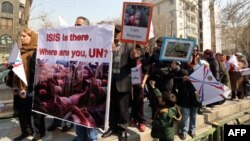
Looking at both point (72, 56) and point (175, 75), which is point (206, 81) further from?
point (72, 56)

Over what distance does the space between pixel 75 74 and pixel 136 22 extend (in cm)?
109

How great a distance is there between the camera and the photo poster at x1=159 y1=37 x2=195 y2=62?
220 inches

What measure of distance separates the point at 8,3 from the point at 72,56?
43745 mm

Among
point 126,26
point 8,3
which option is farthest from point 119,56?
point 8,3

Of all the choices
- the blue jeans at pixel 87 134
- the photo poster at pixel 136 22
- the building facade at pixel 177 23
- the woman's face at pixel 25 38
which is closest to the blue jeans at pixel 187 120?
the photo poster at pixel 136 22

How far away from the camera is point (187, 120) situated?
5.81 meters

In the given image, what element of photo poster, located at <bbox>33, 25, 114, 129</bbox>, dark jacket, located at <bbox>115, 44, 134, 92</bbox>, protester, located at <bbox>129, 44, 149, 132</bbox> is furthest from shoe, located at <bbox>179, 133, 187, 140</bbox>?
photo poster, located at <bbox>33, 25, 114, 129</bbox>

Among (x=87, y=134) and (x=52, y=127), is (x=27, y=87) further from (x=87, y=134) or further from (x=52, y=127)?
(x=87, y=134)

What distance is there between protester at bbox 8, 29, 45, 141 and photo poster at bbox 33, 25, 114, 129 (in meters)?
0.30

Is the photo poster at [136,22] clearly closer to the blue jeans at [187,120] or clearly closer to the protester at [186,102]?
the protester at [186,102]

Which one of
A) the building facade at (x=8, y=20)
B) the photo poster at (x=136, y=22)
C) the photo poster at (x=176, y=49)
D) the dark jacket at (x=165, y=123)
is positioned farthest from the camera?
the building facade at (x=8, y=20)

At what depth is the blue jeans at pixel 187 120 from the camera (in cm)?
577

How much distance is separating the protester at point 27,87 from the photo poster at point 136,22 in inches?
53.3

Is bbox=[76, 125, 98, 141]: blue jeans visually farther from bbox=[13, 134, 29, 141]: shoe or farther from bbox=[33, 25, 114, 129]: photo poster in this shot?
bbox=[13, 134, 29, 141]: shoe
